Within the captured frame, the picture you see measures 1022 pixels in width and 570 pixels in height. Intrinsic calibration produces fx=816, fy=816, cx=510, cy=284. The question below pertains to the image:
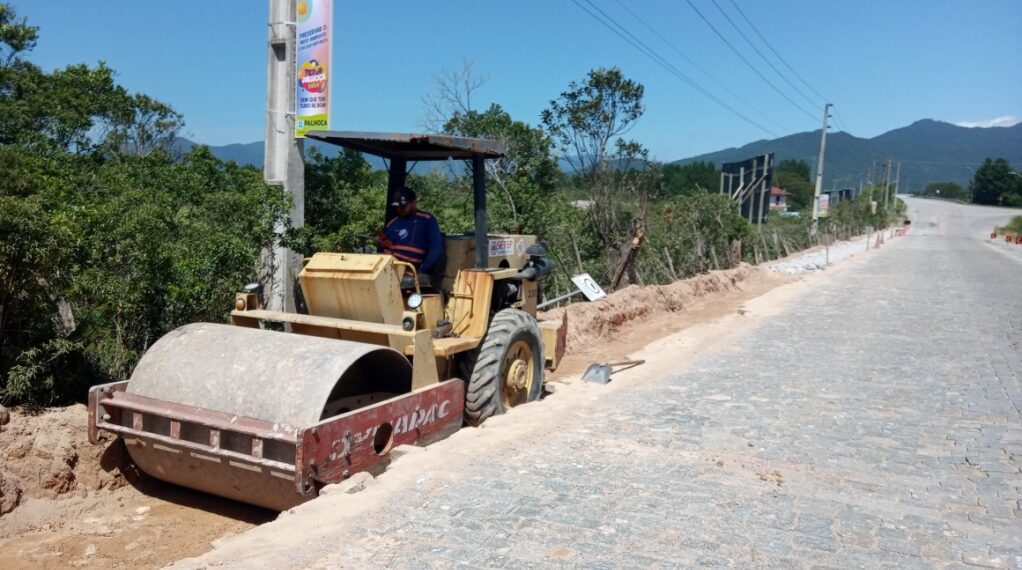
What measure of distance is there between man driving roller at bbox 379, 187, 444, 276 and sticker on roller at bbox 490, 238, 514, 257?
2.08ft

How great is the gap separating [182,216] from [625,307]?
28.8ft

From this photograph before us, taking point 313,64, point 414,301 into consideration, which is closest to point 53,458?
point 414,301

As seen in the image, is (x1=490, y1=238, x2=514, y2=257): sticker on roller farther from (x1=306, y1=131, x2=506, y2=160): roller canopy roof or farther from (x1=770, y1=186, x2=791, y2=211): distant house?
(x1=770, y1=186, x2=791, y2=211): distant house

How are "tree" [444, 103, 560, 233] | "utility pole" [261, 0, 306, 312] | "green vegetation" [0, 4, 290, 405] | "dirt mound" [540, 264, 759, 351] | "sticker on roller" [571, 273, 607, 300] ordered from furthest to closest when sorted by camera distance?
1. "tree" [444, 103, 560, 233]
2. "sticker on roller" [571, 273, 607, 300]
3. "dirt mound" [540, 264, 759, 351]
4. "utility pole" [261, 0, 306, 312]
5. "green vegetation" [0, 4, 290, 405]

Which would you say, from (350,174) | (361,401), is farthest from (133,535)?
(350,174)

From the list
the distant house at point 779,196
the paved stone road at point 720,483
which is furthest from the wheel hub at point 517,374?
the distant house at point 779,196

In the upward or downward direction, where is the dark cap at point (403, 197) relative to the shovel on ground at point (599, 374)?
upward

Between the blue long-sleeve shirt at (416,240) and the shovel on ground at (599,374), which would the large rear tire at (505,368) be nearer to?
the blue long-sleeve shirt at (416,240)

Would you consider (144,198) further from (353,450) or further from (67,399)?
(353,450)

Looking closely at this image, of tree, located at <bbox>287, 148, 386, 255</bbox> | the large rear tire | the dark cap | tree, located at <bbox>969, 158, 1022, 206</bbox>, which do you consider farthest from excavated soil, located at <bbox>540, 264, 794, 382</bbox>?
tree, located at <bbox>969, 158, 1022, 206</bbox>

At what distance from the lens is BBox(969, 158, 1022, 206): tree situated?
5069 inches

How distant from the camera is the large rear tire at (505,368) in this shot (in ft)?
22.9

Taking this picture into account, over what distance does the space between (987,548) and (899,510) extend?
631 millimetres

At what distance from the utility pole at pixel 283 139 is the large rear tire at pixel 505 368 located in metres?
3.11
